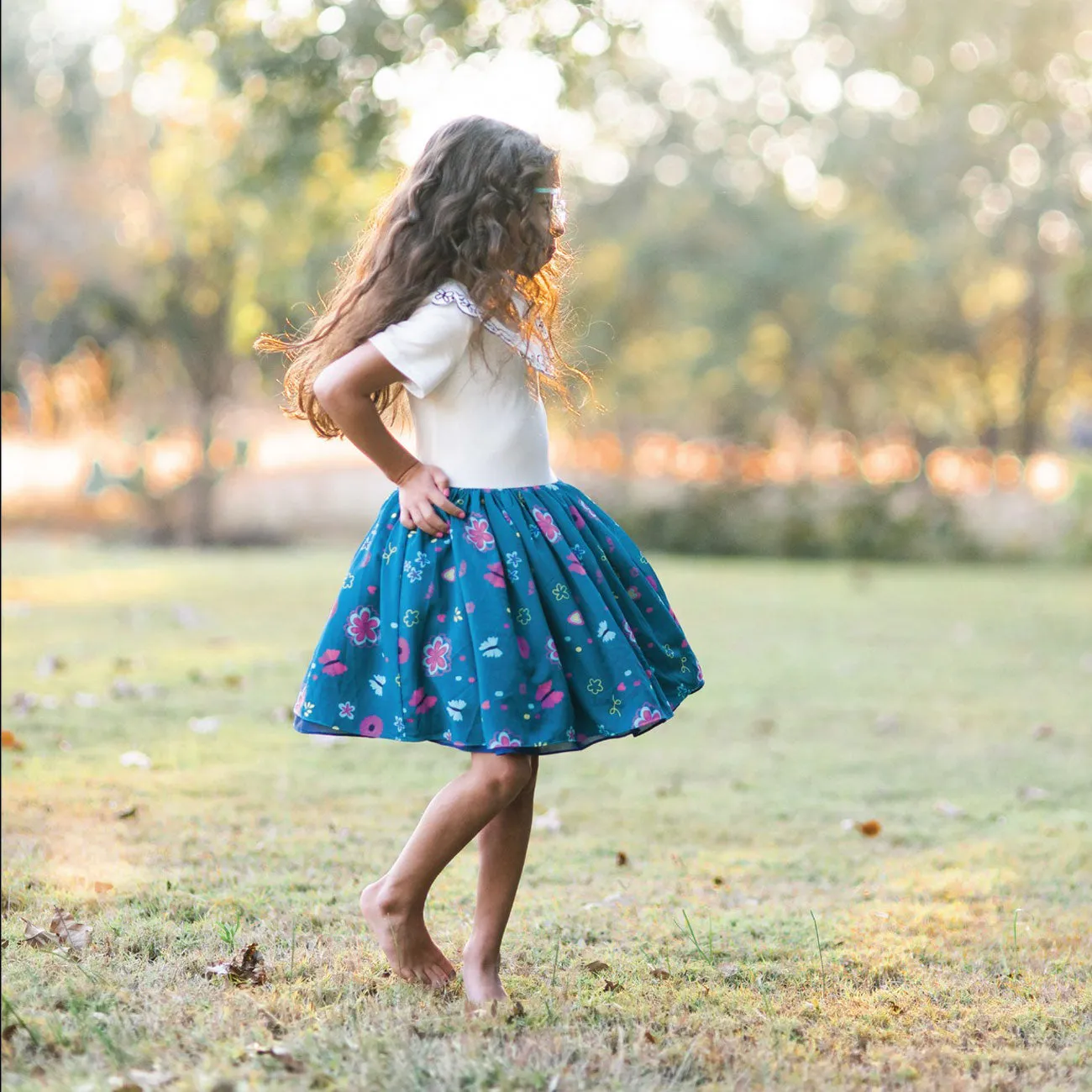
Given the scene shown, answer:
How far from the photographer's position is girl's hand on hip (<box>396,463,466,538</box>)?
2641 mm

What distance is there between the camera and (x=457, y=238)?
269 centimetres

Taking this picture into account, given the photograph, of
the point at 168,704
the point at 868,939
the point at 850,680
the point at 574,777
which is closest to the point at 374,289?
the point at 868,939

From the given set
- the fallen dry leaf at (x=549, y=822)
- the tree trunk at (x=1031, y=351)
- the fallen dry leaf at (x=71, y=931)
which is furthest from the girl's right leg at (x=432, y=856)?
the tree trunk at (x=1031, y=351)

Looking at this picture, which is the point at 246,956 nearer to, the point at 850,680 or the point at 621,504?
the point at 850,680

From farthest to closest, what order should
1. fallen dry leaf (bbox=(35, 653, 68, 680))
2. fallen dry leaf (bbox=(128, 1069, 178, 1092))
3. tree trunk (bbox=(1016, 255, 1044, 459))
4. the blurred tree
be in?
tree trunk (bbox=(1016, 255, 1044, 459))
the blurred tree
fallen dry leaf (bbox=(35, 653, 68, 680))
fallen dry leaf (bbox=(128, 1069, 178, 1092))

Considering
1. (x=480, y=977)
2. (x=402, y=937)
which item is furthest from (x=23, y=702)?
(x=480, y=977)

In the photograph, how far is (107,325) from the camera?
50.4ft

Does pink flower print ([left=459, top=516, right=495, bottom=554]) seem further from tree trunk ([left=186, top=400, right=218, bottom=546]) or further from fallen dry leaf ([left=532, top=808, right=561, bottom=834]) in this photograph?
tree trunk ([left=186, top=400, right=218, bottom=546])

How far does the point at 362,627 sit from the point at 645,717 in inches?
22.3

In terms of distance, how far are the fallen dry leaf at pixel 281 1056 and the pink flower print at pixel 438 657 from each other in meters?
0.70

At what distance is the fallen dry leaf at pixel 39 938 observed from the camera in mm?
2952

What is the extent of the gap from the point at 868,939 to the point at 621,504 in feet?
45.4

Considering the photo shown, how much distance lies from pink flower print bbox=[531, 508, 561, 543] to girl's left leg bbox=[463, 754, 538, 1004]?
42 cm

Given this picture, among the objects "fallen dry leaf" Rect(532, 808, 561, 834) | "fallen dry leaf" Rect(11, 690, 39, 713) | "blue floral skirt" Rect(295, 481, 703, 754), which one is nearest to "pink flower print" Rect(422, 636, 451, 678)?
"blue floral skirt" Rect(295, 481, 703, 754)
